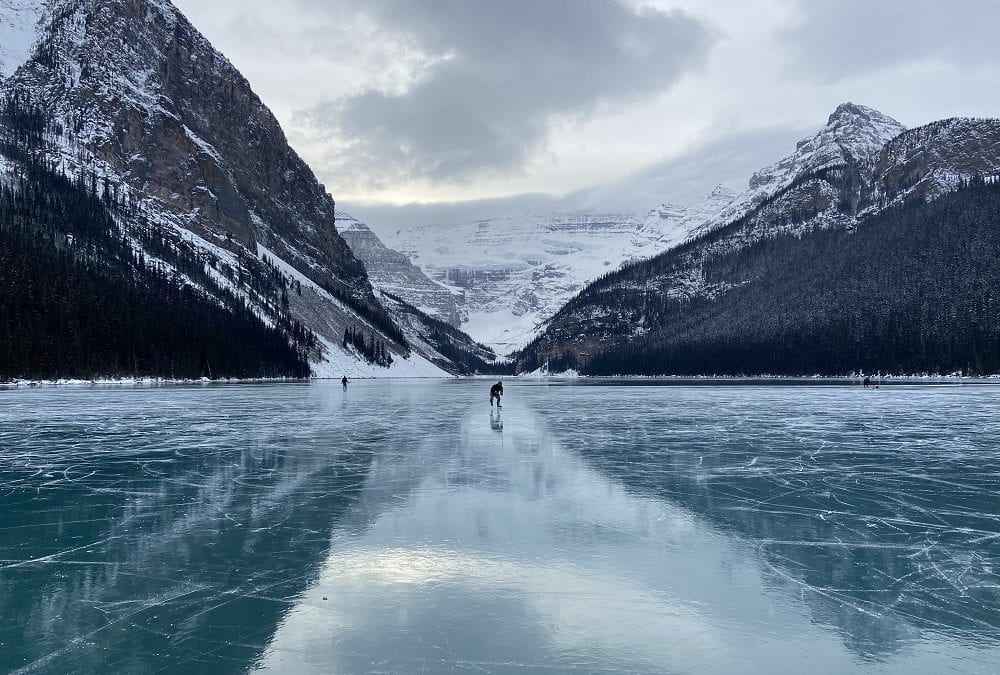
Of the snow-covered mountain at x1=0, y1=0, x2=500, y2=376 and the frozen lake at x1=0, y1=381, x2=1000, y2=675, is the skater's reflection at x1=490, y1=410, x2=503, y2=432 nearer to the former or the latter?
the frozen lake at x1=0, y1=381, x2=1000, y2=675

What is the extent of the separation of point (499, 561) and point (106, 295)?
11661 cm

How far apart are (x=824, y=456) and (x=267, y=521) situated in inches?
675

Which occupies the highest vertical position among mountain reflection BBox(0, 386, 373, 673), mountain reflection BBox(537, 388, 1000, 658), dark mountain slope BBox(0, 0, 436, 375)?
dark mountain slope BBox(0, 0, 436, 375)

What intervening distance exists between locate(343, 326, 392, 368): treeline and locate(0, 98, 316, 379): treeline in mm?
19101

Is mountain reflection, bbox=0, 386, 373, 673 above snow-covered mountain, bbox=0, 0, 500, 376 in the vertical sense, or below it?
below

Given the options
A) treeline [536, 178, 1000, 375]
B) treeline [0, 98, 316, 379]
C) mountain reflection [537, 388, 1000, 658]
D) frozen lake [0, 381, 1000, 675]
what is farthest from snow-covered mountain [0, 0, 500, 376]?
frozen lake [0, 381, 1000, 675]

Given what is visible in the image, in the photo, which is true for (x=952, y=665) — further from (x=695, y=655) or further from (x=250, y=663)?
(x=250, y=663)

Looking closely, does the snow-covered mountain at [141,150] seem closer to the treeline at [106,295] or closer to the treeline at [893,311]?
the treeline at [106,295]

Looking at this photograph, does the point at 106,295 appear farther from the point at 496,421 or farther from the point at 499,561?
the point at 499,561

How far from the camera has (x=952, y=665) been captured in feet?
→ 20.8

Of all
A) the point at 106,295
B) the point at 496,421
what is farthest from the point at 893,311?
the point at 106,295

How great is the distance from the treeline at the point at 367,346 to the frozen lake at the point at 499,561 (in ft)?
528

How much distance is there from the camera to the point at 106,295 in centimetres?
10650

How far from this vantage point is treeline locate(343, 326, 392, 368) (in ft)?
596
